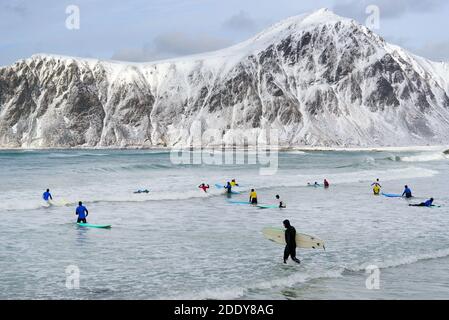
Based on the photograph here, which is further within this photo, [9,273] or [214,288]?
[9,273]

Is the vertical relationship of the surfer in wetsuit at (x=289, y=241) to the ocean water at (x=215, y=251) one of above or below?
above

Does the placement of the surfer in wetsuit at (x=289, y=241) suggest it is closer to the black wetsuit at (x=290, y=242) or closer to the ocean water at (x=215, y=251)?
the black wetsuit at (x=290, y=242)

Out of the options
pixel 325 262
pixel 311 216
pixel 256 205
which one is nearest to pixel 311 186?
pixel 256 205

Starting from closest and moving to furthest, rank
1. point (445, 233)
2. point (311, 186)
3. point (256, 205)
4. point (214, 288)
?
1. point (214, 288)
2. point (445, 233)
3. point (256, 205)
4. point (311, 186)

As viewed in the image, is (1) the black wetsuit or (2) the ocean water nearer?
(2) the ocean water

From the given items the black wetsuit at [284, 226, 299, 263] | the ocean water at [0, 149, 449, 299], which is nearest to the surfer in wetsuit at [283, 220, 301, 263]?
the black wetsuit at [284, 226, 299, 263]

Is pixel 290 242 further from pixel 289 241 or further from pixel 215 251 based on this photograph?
pixel 215 251

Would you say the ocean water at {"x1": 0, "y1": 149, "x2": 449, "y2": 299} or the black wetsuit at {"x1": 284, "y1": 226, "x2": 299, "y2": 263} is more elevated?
the black wetsuit at {"x1": 284, "y1": 226, "x2": 299, "y2": 263}

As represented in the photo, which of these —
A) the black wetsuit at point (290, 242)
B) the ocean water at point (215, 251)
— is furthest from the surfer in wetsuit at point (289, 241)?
the ocean water at point (215, 251)

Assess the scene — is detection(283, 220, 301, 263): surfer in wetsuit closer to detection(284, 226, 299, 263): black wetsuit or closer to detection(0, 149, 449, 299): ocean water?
detection(284, 226, 299, 263): black wetsuit

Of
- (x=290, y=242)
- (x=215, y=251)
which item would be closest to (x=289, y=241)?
(x=290, y=242)
